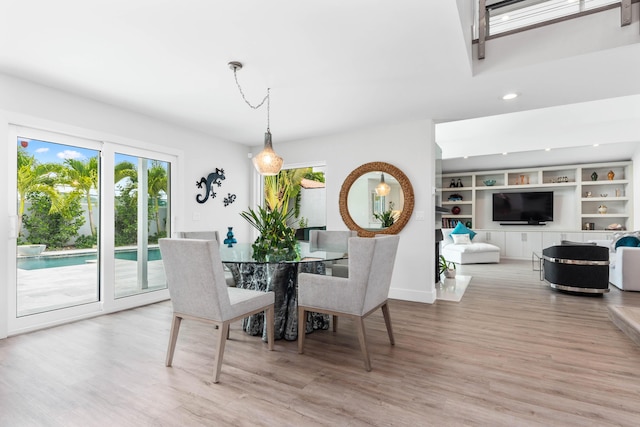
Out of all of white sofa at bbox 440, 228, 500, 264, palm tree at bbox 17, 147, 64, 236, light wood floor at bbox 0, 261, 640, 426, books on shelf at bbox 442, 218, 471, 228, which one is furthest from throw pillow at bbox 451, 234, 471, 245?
palm tree at bbox 17, 147, 64, 236

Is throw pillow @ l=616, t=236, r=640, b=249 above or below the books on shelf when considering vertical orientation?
below

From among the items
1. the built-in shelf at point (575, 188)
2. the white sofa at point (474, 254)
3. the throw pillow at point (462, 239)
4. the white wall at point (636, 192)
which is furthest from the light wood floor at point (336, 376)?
the built-in shelf at point (575, 188)

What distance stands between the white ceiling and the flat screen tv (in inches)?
205

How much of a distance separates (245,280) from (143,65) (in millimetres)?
2053

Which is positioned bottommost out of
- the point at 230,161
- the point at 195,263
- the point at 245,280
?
the point at 245,280

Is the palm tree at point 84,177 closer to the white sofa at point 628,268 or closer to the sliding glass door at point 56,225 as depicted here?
the sliding glass door at point 56,225

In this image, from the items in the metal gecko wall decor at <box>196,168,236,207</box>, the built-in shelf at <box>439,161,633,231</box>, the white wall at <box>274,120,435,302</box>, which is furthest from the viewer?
the built-in shelf at <box>439,161,633,231</box>

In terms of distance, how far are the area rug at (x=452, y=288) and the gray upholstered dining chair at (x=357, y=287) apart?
2150mm

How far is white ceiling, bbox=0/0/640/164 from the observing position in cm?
207

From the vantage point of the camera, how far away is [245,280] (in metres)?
3.16

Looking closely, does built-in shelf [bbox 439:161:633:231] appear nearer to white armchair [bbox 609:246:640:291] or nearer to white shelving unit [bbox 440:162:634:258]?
white shelving unit [bbox 440:162:634:258]

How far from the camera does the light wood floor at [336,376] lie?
1.81 m

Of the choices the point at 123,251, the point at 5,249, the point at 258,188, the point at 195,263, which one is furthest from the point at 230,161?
the point at 195,263

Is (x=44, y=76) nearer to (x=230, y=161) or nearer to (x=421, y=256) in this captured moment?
(x=230, y=161)
